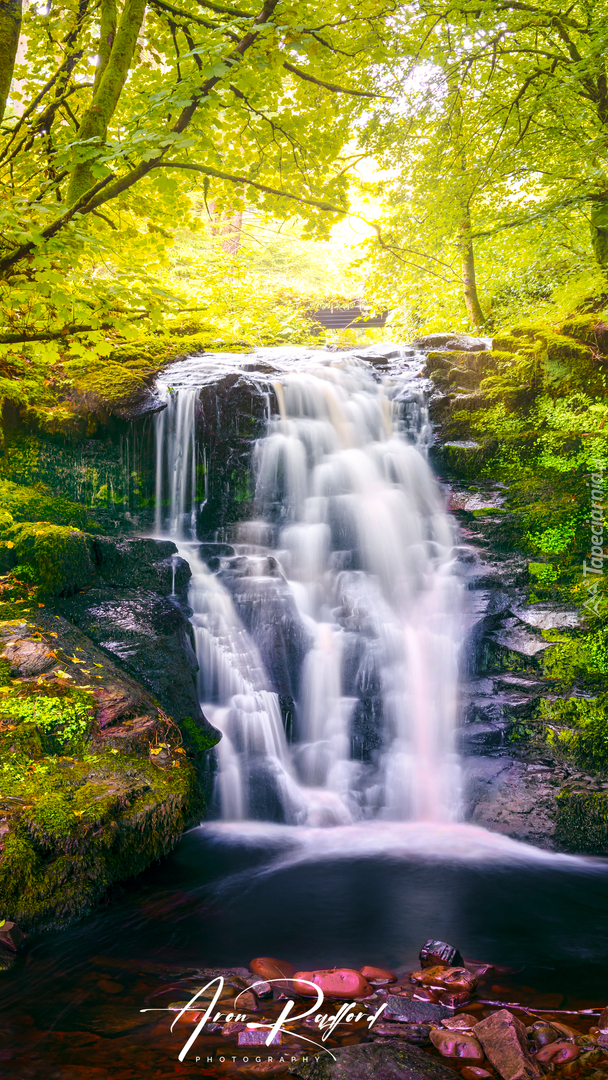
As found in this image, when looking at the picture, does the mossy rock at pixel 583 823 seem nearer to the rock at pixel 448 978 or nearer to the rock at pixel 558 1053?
the rock at pixel 448 978

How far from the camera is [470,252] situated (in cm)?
1155

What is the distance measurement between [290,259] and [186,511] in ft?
58.9

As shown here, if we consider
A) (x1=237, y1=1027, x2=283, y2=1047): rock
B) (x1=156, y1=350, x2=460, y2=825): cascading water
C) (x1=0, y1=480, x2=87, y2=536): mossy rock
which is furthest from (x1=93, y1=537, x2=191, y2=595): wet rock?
(x1=237, y1=1027, x2=283, y2=1047): rock

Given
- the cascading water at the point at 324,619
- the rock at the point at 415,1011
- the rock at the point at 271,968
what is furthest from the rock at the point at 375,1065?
the cascading water at the point at 324,619

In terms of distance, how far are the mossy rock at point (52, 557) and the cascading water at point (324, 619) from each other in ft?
4.55

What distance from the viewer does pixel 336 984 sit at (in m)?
3.44

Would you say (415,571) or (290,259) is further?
(290,259)

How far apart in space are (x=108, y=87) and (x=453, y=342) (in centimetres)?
769

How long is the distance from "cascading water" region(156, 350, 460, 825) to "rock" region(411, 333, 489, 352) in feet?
6.90

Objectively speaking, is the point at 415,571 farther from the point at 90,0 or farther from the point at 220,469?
the point at 90,0

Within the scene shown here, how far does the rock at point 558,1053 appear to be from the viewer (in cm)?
282

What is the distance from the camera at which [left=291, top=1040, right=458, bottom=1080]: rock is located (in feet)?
8.80

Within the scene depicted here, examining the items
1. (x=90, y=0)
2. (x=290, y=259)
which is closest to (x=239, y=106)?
(x=90, y=0)

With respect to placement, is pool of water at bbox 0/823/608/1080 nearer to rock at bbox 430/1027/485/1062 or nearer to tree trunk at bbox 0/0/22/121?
rock at bbox 430/1027/485/1062
